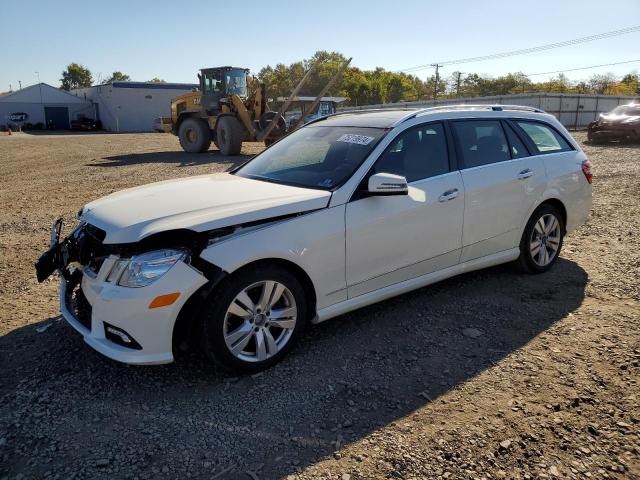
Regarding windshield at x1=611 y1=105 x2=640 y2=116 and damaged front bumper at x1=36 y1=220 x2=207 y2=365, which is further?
windshield at x1=611 y1=105 x2=640 y2=116

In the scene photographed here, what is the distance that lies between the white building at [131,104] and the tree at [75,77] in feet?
215

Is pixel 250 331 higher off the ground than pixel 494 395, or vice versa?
pixel 250 331

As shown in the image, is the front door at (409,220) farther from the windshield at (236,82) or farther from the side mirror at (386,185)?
the windshield at (236,82)

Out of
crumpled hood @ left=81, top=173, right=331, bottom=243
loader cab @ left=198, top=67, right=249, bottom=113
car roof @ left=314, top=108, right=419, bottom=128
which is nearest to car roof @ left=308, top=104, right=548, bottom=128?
car roof @ left=314, top=108, right=419, bottom=128

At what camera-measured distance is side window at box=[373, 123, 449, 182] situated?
394cm

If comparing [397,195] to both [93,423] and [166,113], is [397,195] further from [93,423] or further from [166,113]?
[166,113]

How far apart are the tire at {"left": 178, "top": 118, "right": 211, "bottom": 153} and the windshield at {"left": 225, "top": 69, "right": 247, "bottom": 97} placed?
1788 millimetres

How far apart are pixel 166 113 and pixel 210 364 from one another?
A: 58454mm

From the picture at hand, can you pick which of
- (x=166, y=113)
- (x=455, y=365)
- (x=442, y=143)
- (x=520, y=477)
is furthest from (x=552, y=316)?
(x=166, y=113)

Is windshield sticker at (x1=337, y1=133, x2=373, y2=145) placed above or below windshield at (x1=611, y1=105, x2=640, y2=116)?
below

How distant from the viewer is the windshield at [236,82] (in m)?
18.2

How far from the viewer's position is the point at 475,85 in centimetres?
9056

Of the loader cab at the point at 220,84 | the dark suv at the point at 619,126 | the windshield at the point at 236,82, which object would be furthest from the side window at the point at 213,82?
the dark suv at the point at 619,126

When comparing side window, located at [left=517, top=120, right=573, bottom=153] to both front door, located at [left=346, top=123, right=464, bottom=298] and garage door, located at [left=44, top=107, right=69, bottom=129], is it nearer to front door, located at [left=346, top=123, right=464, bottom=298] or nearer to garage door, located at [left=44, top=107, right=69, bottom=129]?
front door, located at [left=346, top=123, right=464, bottom=298]
